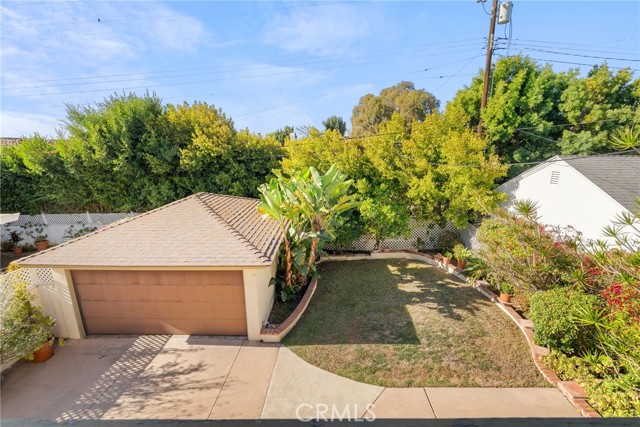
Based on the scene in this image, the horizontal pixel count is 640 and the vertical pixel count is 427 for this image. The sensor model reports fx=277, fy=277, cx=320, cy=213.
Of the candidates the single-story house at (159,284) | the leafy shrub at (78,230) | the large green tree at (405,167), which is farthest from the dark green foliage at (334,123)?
the single-story house at (159,284)

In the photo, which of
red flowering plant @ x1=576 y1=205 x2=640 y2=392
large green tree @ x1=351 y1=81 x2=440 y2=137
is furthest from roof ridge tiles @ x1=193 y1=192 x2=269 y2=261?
large green tree @ x1=351 y1=81 x2=440 y2=137

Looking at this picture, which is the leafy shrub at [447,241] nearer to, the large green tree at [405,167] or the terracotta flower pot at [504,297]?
the large green tree at [405,167]

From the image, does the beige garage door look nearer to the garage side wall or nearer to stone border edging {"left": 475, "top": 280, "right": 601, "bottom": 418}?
the garage side wall

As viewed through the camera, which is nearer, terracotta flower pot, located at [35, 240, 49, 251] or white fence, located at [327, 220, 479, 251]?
white fence, located at [327, 220, 479, 251]

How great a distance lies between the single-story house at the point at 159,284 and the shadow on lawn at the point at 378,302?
2.00 meters

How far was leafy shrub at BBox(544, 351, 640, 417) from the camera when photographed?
206 inches

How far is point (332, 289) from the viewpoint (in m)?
10.5

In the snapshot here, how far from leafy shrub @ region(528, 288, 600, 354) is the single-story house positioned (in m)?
6.98

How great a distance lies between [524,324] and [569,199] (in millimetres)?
5515

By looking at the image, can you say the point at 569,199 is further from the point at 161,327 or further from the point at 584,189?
the point at 161,327

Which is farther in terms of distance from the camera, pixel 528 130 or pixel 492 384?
pixel 528 130

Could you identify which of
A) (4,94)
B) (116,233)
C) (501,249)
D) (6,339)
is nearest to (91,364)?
(6,339)

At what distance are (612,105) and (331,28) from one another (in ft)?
61.7

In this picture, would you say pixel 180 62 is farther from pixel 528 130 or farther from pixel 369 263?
pixel 528 130
